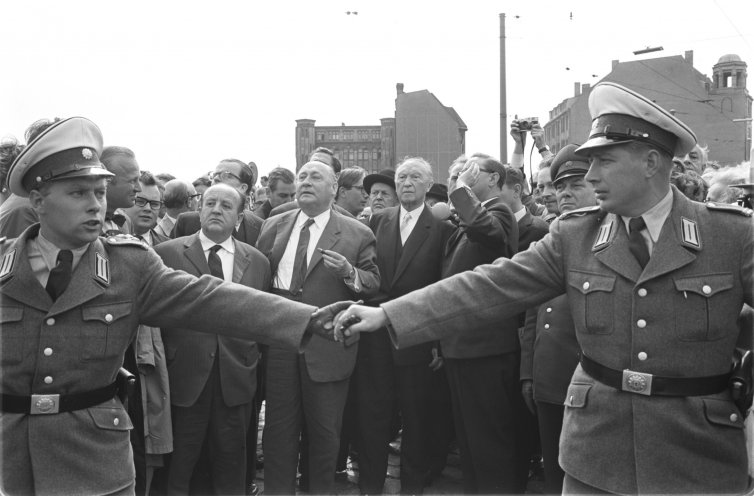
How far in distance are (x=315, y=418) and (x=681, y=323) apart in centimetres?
309

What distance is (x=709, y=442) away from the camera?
2.93m

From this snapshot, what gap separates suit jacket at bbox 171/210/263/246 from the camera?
667cm

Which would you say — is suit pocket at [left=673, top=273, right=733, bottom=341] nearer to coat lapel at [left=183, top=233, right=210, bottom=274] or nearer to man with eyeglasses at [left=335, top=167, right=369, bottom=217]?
coat lapel at [left=183, top=233, right=210, bottom=274]

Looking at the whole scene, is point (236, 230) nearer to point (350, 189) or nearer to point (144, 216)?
point (144, 216)

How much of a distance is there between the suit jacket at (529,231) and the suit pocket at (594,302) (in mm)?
2417

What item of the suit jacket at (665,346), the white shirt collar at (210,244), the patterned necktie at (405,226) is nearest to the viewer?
the suit jacket at (665,346)

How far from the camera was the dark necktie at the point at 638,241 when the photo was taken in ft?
10.3

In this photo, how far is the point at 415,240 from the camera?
6020 mm

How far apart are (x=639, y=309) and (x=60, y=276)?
265 cm

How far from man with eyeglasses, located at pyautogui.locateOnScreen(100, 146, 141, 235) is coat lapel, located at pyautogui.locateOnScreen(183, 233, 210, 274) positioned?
53 cm

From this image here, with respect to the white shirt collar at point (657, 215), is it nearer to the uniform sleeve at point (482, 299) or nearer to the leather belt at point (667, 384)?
the uniform sleeve at point (482, 299)

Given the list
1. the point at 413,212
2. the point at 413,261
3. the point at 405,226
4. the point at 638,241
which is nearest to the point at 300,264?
the point at 413,261

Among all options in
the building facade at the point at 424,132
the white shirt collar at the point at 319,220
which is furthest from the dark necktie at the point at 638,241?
the building facade at the point at 424,132

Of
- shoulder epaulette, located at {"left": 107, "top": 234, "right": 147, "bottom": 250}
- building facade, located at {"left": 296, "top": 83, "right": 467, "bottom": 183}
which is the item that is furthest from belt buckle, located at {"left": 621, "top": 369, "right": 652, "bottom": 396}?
building facade, located at {"left": 296, "top": 83, "right": 467, "bottom": 183}
